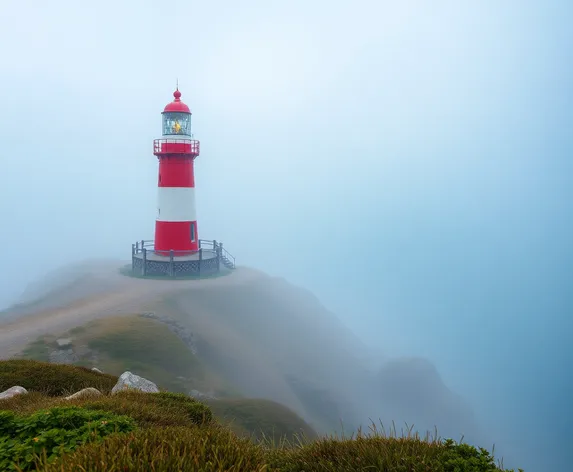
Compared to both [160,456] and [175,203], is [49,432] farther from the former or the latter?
[175,203]

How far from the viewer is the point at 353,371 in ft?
123

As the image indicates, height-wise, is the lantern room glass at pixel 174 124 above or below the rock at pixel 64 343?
above

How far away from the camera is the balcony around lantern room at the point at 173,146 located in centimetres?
3506

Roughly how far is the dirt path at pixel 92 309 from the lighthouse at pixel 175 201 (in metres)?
1.92

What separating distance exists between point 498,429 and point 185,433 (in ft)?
199

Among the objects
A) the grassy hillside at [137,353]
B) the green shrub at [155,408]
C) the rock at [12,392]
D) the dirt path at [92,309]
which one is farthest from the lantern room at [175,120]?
the green shrub at [155,408]

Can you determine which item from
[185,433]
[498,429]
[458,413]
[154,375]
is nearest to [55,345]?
[154,375]

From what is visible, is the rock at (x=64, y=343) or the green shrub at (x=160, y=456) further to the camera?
the rock at (x=64, y=343)

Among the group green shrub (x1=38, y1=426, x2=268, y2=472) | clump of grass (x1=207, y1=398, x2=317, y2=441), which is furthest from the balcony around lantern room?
green shrub (x1=38, y1=426, x2=268, y2=472)

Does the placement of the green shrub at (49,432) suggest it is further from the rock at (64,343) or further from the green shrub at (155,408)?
the rock at (64,343)

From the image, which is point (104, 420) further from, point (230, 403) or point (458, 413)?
point (458, 413)

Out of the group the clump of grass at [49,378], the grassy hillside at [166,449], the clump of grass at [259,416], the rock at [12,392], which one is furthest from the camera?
the clump of grass at [259,416]

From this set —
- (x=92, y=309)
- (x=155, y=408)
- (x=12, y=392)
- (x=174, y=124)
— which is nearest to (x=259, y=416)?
(x=12, y=392)

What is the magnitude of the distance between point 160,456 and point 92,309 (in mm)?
26890
